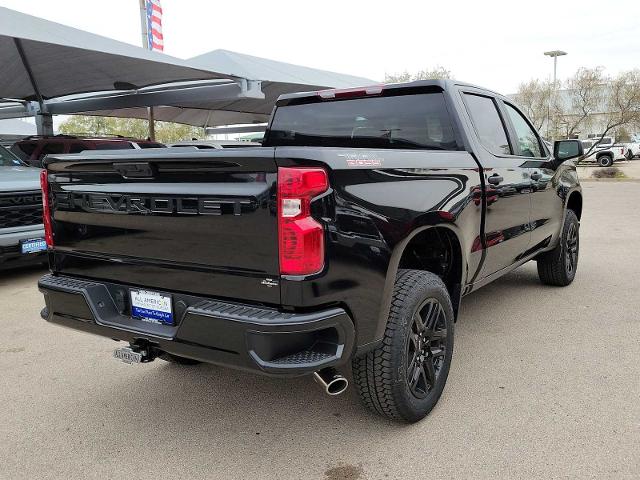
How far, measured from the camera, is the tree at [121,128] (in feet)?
107

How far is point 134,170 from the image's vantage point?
2.65m

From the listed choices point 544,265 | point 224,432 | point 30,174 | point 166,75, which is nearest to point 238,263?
point 224,432

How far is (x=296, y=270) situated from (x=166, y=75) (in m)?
12.1

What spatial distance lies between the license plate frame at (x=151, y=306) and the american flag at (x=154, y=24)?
49.9 ft

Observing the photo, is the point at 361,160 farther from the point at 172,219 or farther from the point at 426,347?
Answer: the point at 426,347

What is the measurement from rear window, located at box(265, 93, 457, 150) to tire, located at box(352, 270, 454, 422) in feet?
3.69

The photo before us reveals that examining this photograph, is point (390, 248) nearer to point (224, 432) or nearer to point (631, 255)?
point (224, 432)

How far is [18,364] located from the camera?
13.0 ft

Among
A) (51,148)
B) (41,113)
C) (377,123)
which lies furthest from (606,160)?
(377,123)

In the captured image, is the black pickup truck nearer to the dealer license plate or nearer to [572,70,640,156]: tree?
the dealer license plate

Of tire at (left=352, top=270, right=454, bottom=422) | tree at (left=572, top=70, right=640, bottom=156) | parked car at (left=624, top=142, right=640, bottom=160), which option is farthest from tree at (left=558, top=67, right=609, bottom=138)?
tire at (left=352, top=270, right=454, bottom=422)

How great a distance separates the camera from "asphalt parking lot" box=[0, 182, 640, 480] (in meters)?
2.61

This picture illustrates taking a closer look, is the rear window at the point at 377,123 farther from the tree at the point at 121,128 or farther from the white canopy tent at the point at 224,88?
the tree at the point at 121,128

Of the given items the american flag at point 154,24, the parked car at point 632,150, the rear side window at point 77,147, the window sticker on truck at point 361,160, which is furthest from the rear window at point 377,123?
the parked car at point 632,150
